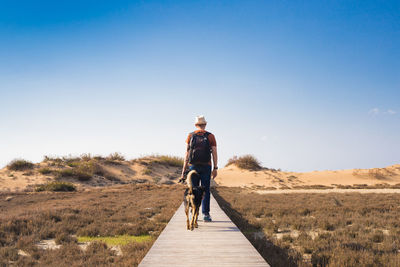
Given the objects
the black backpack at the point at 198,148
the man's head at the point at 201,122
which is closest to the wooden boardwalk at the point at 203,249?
the black backpack at the point at 198,148

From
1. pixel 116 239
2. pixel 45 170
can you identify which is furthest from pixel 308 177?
pixel 116 239

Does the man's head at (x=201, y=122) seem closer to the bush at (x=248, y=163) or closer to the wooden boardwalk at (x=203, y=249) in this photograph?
the wooden boardwalk at (x=203, y=249)

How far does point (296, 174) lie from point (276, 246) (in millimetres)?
31200

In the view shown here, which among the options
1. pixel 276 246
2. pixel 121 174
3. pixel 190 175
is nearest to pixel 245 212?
pixel 276 246

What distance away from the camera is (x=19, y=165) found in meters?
28.2

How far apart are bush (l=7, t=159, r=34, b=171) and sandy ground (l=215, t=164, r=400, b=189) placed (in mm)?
19290

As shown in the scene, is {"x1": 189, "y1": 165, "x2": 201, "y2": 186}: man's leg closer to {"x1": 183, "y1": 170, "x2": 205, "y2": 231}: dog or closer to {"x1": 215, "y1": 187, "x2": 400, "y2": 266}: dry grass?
{"x1": 183, "y1": 170, "x2": 205, "y2": 231}: dog

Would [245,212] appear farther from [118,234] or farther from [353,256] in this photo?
[353,256]

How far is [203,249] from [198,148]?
226cm

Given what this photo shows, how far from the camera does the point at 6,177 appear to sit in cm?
2594

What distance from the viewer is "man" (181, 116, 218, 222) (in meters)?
6.60

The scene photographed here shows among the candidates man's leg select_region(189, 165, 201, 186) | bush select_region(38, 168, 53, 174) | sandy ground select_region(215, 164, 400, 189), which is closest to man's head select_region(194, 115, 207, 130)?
man's leg select_region(189, 165, 201, 186)

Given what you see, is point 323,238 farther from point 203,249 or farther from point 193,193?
point 203,249

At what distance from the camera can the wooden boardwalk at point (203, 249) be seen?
4.39 metres
